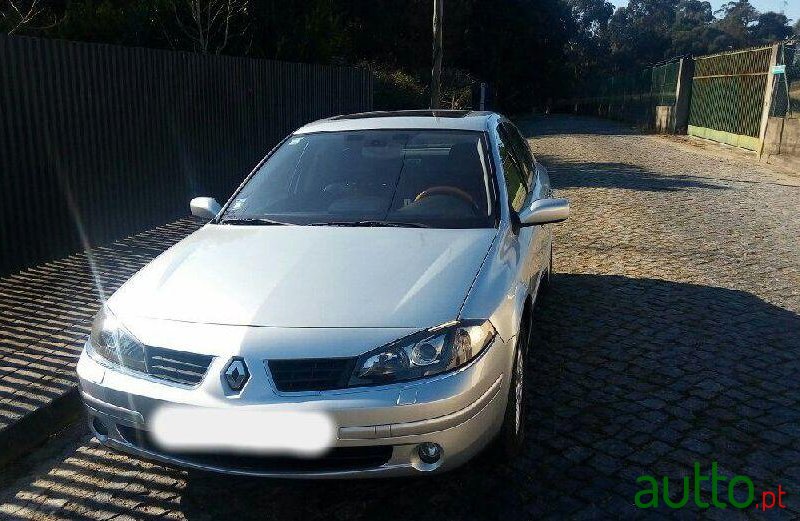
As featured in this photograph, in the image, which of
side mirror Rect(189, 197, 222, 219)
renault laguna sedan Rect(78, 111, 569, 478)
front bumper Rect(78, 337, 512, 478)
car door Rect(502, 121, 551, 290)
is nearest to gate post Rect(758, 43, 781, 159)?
car door Rect(502, 121, 551, 290)

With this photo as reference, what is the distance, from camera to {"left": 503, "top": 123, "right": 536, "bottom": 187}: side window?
5223mm

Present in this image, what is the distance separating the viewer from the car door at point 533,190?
4.35 meters

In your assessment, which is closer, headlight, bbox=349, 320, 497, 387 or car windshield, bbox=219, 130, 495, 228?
headlight, bbox=349, 320, 497, 387

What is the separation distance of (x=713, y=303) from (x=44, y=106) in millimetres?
6560


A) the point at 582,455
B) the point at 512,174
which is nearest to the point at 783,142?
the point at 512,174

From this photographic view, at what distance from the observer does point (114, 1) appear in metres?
20.0

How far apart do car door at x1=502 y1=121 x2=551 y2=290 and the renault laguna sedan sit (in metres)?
0.51

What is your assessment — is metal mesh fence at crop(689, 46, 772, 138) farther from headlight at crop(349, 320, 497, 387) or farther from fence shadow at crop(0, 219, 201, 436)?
headlight at crop(349, 320, 497, 387)

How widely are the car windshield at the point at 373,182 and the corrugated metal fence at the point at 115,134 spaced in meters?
3.56

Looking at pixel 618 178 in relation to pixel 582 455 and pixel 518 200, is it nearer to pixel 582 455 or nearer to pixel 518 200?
pixel 518 200

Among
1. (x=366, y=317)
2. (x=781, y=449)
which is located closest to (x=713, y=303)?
(x=781, y=449)

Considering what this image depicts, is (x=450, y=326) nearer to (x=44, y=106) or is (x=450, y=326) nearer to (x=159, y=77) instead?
(x=44, y=106)

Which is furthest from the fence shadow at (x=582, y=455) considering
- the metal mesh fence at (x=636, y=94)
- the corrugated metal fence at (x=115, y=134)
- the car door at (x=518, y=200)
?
the metal mesh fence at (x=636, y=94)

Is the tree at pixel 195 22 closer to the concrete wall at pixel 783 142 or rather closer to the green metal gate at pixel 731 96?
the concrete wall at pixel 783 142
